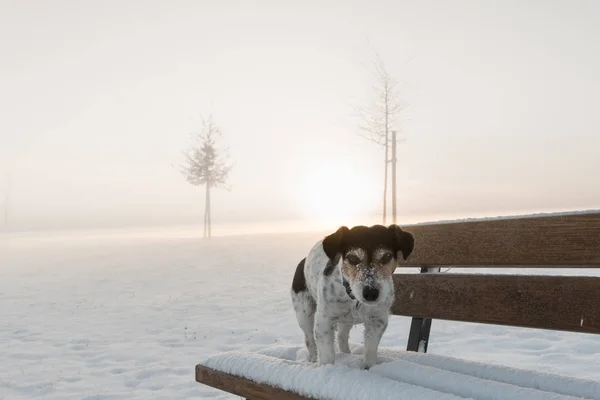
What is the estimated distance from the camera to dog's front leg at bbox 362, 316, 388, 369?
3111 mm

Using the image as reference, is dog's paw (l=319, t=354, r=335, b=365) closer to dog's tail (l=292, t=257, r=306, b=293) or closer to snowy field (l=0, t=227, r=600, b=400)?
dog's tail (l=292, t=257, r=306, b=293)

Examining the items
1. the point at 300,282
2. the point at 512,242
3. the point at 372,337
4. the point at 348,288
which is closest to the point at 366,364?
the point at 372,337

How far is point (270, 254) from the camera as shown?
2322cm

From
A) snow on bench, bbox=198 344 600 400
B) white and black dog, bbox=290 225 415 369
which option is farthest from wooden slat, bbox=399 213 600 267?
white and black dog, bbox=290 225 415 369

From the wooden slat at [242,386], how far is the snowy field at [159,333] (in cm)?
289

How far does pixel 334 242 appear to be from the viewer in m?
2.91

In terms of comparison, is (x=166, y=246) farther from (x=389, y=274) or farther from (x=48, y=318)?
(x=389, y=274)

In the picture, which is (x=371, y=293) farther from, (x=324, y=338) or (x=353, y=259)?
(x=324, y=338)

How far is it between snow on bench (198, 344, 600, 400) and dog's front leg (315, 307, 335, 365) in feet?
0.20

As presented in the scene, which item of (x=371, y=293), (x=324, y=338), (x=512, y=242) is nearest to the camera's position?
(x=371, y=293)

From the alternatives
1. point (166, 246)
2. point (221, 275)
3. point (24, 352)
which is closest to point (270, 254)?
point (221, 275)

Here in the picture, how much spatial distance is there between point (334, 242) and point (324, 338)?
1.79 feet

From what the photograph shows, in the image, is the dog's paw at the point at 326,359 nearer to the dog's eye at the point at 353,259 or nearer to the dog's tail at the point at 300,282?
the dog's tail at the point at 300,282

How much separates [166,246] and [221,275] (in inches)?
485
